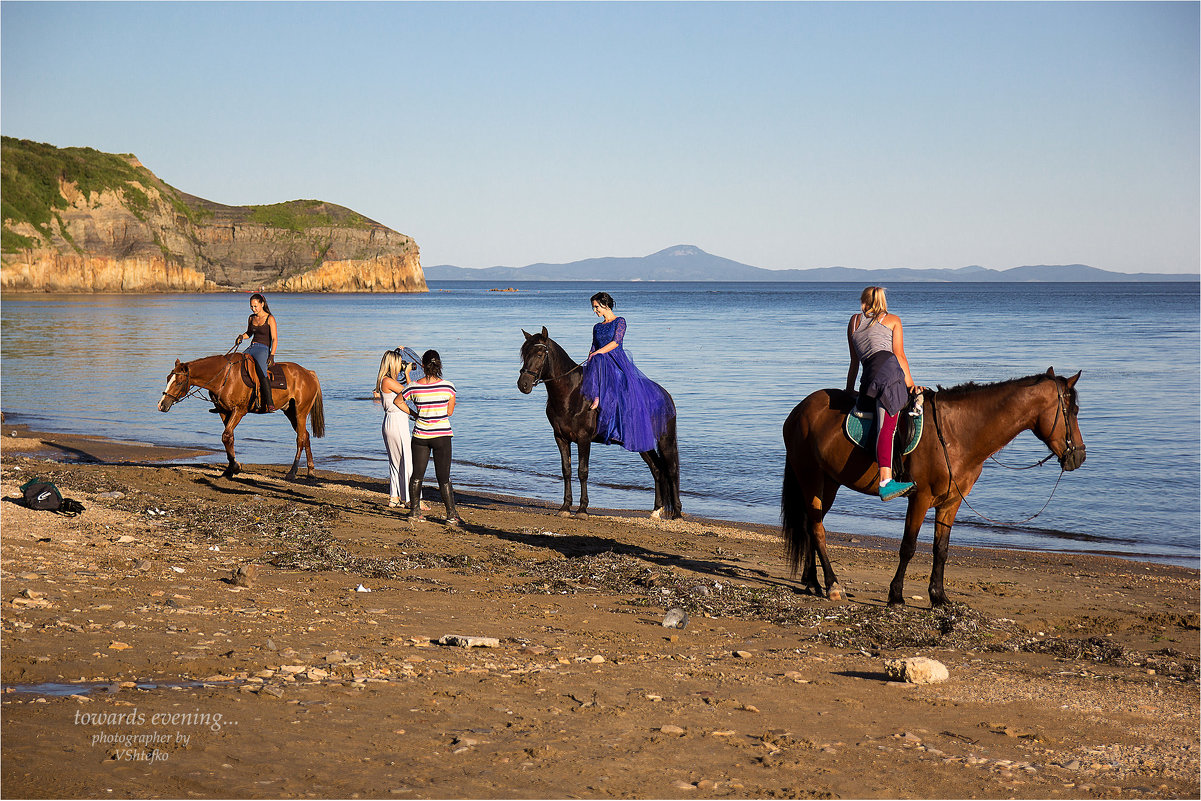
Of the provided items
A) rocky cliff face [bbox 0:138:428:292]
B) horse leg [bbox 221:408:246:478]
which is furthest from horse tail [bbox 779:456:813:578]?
Result: rocky cliff face [bbox 0:138:428:292]

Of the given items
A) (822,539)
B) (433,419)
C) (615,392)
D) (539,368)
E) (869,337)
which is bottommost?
(822,539)

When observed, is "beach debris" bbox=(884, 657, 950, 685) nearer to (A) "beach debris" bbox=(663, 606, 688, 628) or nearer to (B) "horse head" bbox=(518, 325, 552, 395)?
(A) "beach debris" bbox=(663, 606, 688, 628)

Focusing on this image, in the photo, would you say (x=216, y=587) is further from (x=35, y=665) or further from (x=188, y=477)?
(x=188, y=477)

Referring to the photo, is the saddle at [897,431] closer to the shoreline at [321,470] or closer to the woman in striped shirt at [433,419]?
the shoreline at [321,470]

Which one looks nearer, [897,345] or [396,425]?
[897,345]

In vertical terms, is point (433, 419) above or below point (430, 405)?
below

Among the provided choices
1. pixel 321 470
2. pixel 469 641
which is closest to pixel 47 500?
pixel 469 641

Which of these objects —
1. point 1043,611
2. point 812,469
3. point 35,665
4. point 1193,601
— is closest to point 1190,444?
point 1193,601

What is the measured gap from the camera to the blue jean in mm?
14711

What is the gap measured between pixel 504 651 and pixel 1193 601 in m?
6.99

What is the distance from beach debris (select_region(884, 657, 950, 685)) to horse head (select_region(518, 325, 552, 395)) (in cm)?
660

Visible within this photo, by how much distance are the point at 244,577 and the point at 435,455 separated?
3.67 m

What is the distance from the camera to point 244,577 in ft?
25.2

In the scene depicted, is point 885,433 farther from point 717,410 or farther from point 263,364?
point 717,410
